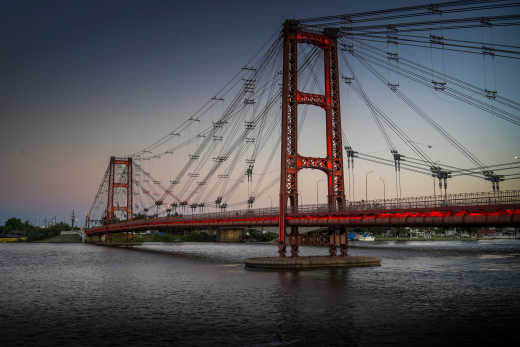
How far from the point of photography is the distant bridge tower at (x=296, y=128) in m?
58.6

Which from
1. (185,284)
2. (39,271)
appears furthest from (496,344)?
(39,271)

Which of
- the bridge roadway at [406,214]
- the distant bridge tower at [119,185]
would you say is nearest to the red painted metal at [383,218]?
the bridge roadway at [406,214]

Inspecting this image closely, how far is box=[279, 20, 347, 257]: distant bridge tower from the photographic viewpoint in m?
58.6

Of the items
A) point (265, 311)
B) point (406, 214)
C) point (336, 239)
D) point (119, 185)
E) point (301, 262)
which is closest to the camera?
point (265, 311)

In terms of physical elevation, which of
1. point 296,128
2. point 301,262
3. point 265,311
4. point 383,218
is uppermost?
point 296,128

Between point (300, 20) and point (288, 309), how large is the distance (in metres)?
42.1

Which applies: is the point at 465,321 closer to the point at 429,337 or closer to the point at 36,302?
the point at 429,337

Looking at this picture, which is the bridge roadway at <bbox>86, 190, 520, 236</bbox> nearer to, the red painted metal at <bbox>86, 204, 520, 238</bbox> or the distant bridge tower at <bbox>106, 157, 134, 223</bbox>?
the red painted metal at <bbox>86, 204, 520, 238</bbox>

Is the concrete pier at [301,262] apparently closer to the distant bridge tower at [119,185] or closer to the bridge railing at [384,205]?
the bridge railing at [384,205]

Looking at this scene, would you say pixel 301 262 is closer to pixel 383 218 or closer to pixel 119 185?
pixel 383 218

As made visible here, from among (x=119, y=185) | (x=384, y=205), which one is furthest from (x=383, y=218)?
(x=119, y=185)

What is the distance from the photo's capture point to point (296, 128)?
59312mm

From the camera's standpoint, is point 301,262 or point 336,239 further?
point 336,239

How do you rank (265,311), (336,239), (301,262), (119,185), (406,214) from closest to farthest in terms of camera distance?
(265,311)
(406,214)
(301,262)
(336,239)
(119,185)
